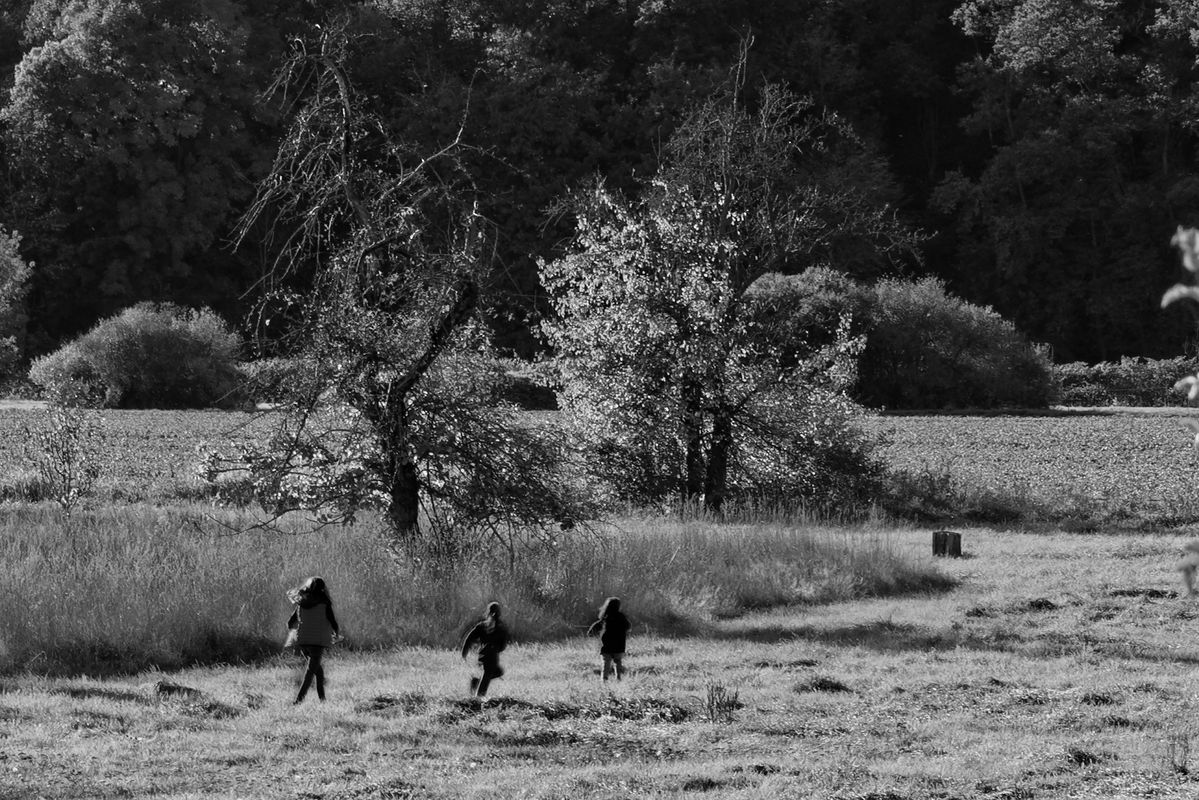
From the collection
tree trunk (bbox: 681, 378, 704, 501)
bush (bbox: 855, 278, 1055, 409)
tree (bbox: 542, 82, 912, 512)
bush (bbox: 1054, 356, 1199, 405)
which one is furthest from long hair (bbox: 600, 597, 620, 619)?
bush (bbox: 1054, 356, 1199, 405)

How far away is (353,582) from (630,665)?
3.65 m

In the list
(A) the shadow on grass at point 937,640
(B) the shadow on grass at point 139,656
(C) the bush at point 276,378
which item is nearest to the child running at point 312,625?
(B) the shadow on grass at point 139,656

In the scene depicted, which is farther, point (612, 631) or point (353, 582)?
point (353, 582)

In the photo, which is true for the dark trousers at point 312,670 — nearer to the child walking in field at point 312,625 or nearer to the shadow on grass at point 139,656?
the child walking in field at point 312,625

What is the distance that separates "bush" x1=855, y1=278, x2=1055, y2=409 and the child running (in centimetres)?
4443

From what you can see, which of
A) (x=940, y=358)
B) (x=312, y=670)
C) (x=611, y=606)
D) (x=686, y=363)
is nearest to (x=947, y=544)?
(x=686, y=363)

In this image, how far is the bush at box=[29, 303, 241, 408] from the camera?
5916 centimetres

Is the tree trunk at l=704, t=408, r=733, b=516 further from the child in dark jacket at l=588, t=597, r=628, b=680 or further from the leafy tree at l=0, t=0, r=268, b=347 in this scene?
the leafy tree at l=0, t=0, r=268, b=347

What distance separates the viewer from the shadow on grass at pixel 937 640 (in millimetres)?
15258

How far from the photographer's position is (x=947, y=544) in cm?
2245

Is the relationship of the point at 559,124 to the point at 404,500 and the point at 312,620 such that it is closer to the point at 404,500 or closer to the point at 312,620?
the point at 404,500

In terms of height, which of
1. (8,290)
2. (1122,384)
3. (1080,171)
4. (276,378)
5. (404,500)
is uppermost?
(1080,171)

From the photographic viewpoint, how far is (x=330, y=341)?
1783cm

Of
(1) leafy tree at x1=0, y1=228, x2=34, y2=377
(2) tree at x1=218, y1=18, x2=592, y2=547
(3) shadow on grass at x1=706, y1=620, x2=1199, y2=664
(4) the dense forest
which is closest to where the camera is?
(3) shadow on grass at x1=706, y1=620, x2=1199, y2=664
